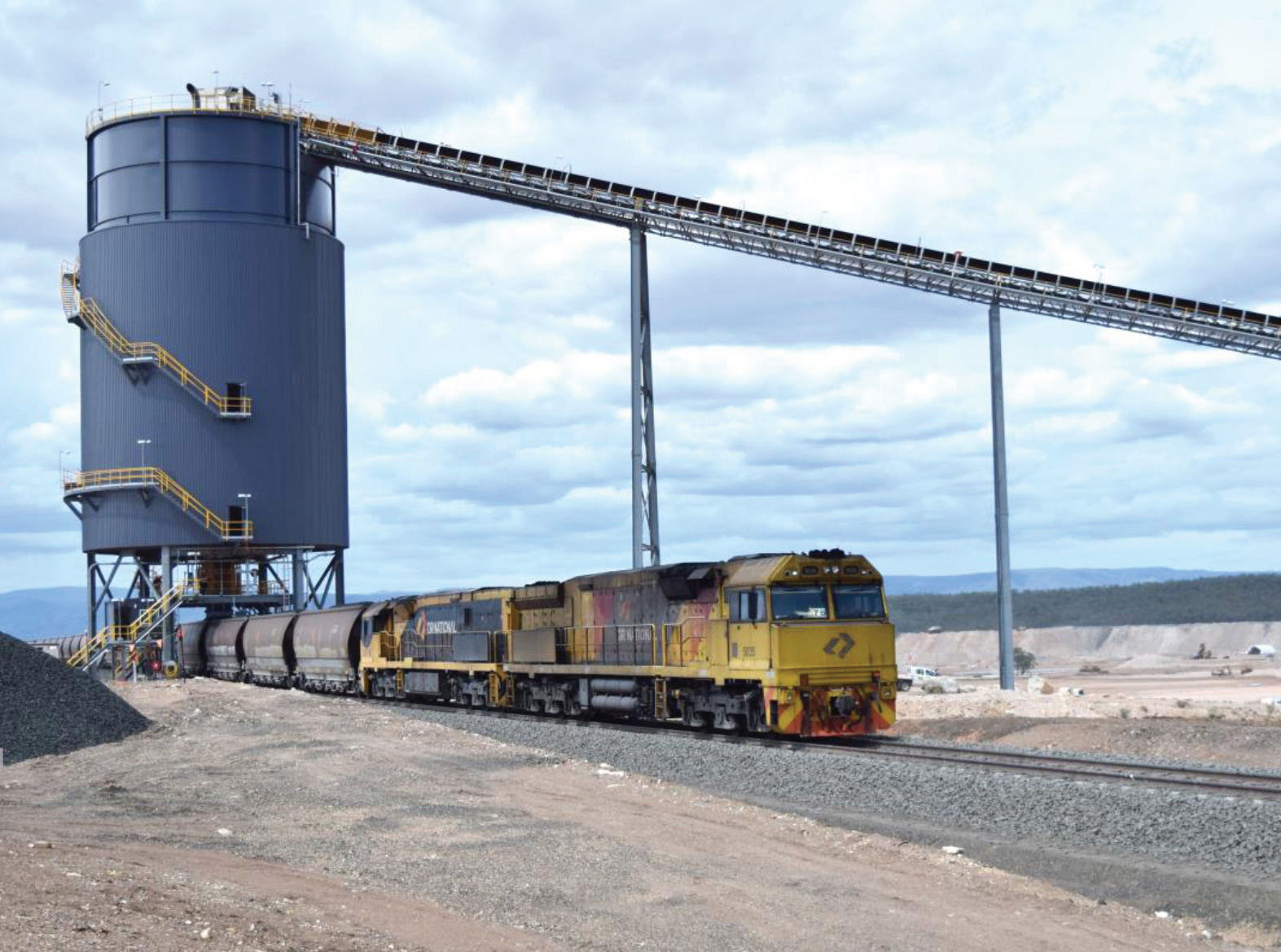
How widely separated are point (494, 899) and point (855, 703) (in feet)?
47.1

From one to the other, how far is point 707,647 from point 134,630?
38.0 meters

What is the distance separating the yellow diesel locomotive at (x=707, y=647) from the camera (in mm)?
27469

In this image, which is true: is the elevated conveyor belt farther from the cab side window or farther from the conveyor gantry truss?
the cab side window

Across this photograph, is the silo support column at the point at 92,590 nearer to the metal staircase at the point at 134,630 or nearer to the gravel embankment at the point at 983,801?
the metal staircase at the point at 134,630

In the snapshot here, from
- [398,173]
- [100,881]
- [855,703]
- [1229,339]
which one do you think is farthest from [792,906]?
[398,173]


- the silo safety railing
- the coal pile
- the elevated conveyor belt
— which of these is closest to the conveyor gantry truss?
the elevated conveyor belt

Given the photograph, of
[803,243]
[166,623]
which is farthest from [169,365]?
[803,243]

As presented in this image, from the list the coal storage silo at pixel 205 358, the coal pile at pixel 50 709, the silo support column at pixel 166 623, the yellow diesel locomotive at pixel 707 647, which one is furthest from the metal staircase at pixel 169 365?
the coal pile at pixel 50 709

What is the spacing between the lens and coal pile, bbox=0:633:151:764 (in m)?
27.4

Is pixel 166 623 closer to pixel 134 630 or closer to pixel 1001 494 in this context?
pixel 134 630

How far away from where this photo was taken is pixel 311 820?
1891cm

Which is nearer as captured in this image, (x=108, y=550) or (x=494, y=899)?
(x=494, y=899)

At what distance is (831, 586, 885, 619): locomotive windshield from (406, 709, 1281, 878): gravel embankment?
3777mm

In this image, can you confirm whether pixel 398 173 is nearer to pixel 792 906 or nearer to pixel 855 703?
pixel 855 703
